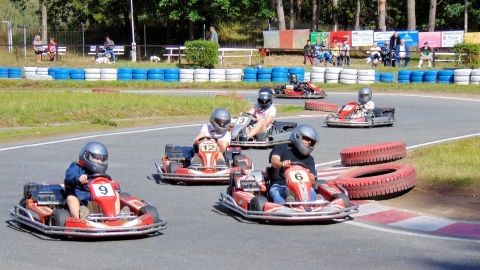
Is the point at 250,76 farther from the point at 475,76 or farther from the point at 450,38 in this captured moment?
the point at 450,38

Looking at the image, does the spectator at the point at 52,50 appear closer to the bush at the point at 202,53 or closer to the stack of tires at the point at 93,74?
the bush at the point at 202,53

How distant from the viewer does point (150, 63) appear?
43.3 meters

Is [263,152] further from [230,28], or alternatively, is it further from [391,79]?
[230,28]

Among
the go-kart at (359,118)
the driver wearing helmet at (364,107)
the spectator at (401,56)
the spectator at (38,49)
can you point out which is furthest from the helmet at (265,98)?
the spectator at (38,49)

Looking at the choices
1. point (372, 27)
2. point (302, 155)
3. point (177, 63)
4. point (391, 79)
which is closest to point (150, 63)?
point (177, 63)

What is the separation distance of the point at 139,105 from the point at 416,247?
16.8 meters

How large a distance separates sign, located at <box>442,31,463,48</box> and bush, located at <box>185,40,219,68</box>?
39.4 feet

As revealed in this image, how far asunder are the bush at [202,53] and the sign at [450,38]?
39.4 ft

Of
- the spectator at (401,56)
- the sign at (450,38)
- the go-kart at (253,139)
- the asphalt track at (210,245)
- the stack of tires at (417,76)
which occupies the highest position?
the sign at (450,38)

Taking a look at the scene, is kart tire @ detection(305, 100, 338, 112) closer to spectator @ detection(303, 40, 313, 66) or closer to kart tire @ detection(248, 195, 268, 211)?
kart tire @ detection(248, 195, 268, 211)

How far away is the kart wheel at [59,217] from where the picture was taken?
8977 mm

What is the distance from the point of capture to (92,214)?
917 centimetres

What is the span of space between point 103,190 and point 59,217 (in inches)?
20.7

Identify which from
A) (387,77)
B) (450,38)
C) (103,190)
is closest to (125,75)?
(387,77)
